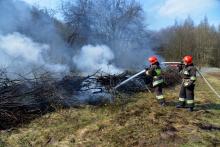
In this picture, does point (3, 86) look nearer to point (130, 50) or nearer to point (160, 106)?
point (160, 106)

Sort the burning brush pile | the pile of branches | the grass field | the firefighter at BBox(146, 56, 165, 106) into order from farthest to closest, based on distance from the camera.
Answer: the firefighter at BBox(146, 56, 165, 106) → the burning brush pile → the pile of branches → the grass field

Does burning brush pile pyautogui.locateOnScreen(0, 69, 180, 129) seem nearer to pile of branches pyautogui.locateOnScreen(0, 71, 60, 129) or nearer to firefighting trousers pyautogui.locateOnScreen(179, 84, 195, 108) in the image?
pile of branches pyautogui.locateOnScreen(0, 71, 60, 129)

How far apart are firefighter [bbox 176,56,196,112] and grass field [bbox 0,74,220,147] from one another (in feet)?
1.01

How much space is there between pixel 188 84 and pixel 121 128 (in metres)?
2.94

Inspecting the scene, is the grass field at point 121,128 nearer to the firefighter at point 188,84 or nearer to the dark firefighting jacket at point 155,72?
the firefighter at point 188,84

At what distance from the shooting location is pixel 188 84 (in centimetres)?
1000

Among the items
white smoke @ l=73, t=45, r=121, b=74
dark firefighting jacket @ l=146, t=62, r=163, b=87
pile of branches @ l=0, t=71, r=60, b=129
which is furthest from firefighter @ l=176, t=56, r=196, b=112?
white smoke @ l=73, t=45, r=121, b=74

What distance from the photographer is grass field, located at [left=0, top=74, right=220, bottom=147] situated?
23.6ft

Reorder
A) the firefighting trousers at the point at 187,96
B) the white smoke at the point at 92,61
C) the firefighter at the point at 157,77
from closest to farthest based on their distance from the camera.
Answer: the firefighting trousers at the point at 187,96
the firefighter at the point at 157,77
the white smoke at the point at 92,61

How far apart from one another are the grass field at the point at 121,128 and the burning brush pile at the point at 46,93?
401 millimetres

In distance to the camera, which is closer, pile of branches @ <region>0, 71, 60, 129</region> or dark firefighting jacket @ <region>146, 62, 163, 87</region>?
pile of branches @ <region>0, 71, 60, 129</region>

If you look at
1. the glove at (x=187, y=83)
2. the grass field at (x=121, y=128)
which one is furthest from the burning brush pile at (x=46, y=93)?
the glove at (x=187, y=83)

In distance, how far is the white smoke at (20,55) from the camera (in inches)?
440

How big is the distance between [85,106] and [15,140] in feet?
9.59
